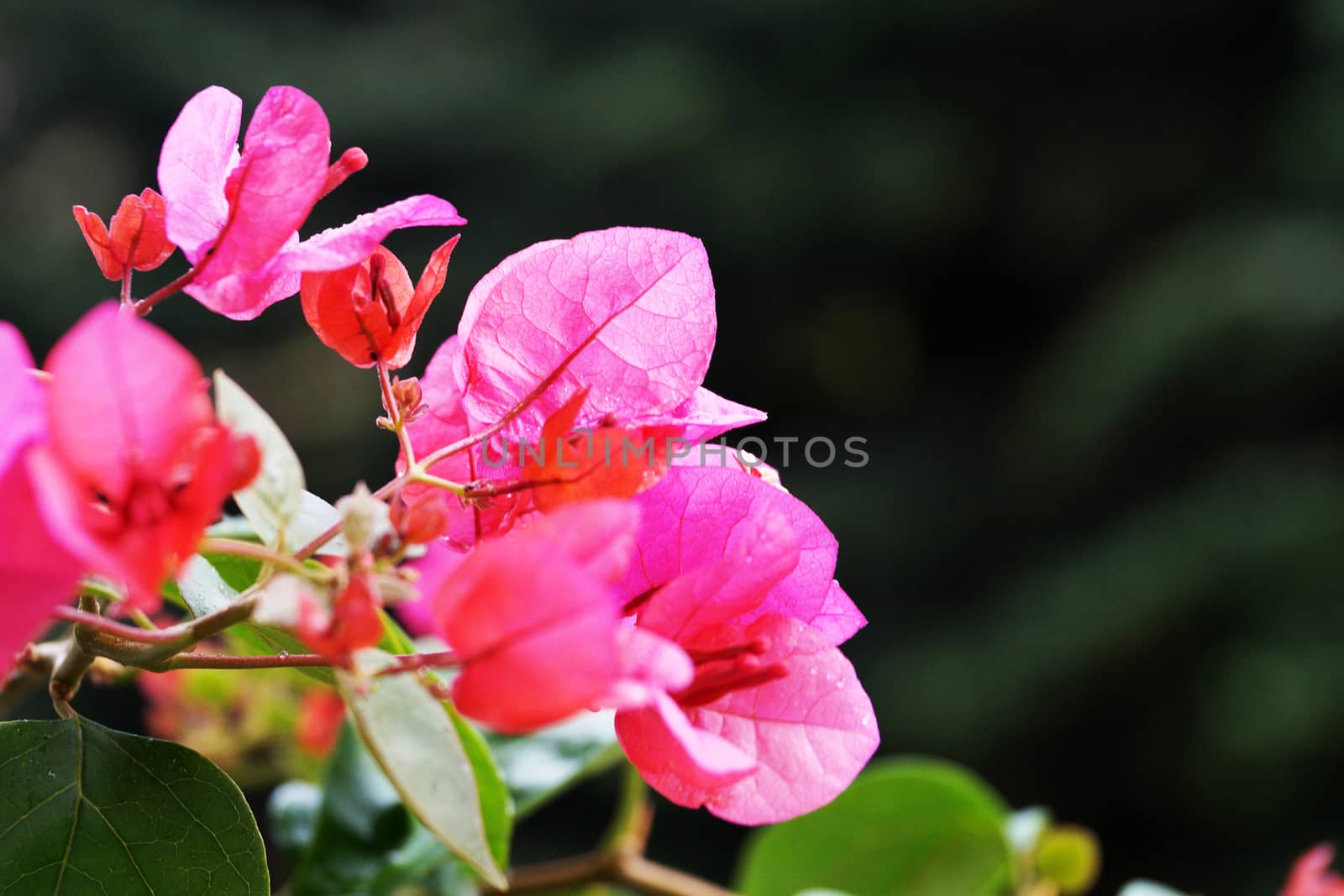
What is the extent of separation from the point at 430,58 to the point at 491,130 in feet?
1.44

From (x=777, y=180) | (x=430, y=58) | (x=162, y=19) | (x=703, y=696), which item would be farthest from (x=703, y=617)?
(x=162, y=19)

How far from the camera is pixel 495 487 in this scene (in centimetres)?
30

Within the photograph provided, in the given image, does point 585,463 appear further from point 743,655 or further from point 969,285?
point 969,285

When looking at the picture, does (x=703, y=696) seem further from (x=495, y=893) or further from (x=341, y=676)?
(x=495, y=893)

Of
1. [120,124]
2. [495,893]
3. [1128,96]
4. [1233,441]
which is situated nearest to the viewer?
[495,893]

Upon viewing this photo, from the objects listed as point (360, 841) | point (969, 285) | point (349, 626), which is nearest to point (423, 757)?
point (349, 626)

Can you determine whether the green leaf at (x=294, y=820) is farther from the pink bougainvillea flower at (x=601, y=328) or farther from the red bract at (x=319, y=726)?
the pink bougainvillea flower at (x=601, y=328)

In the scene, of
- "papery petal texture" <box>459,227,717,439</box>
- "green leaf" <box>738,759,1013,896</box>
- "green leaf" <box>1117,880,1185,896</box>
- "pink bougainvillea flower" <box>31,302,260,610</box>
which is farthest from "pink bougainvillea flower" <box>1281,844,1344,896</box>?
"pink bougainvillea flower" <box>31,302,260,610</box>

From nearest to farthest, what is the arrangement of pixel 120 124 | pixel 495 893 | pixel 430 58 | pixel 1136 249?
pixel 495 893, pixel 1136 249, pixel 430 58, pixel 120 124

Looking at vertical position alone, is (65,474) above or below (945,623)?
above

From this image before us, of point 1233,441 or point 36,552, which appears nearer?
point 36,552

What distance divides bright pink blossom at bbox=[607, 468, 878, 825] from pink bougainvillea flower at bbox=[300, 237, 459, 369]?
0.29 feet

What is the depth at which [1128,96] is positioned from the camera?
3613 mm

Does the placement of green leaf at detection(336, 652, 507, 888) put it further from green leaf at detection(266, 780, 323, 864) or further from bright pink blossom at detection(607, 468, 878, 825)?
green leaf at detection(266, 780, 323, 864)
